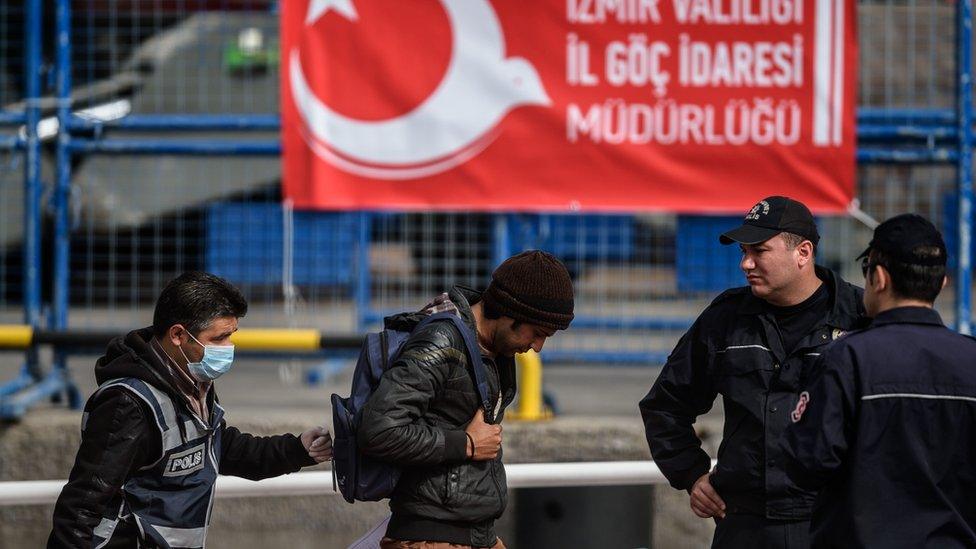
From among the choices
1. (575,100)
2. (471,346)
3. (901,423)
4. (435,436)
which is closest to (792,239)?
(901,423)

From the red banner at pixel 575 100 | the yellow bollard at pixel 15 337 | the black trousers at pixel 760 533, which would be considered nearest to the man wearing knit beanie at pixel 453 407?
the black trousers at pixel 760 533

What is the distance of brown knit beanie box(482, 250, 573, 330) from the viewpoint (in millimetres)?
3420

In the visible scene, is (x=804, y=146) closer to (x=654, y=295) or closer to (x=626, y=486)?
(x=654, y=295)

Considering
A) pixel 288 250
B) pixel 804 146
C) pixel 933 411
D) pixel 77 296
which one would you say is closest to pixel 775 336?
pixel 933 411

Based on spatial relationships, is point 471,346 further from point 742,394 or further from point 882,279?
point 882,279

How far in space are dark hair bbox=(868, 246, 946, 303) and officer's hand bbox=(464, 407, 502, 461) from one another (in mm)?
1078

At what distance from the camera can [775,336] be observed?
3.81m

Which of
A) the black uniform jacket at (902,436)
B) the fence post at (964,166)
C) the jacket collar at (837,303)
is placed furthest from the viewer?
the fence post at (964,166)

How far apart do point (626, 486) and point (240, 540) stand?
2.04 metres

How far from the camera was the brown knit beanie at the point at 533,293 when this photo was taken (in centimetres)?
342

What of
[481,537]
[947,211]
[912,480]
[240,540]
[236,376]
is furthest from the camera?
[236,376]

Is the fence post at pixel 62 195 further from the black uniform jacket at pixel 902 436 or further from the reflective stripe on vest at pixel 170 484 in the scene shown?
the black uniform jacket at pixel 902 436

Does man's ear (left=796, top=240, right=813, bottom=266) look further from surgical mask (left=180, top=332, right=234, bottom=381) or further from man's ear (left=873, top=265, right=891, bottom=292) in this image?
surgical mask (left=180, top=332, right=234, bottom=381)

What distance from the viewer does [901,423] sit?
119 inches
